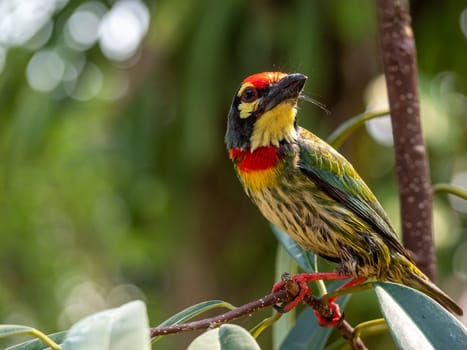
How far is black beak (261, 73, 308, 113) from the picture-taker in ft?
7.83

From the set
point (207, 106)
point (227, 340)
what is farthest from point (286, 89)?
point (207, 106)

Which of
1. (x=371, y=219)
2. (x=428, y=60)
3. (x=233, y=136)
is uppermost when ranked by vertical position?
(x=428, y=60)

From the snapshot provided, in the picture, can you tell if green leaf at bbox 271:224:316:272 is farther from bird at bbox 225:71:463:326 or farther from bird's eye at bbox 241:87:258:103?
bird's eye at bbox 241:87:258:103

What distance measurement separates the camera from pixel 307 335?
2166 millimetres

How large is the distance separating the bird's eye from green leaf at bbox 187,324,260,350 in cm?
109

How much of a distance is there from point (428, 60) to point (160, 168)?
6.36 ft

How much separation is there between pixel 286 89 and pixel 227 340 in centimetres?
108

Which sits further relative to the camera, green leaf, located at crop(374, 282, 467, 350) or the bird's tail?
the bird's tail

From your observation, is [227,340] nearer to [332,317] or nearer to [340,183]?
[332,317]

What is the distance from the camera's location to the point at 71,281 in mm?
12398

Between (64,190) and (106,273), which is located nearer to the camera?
(64,190)

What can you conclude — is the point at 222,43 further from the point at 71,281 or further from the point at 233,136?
the point at 71,281

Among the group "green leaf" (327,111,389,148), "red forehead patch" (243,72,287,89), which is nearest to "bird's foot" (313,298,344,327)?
"green leaf" (327,111,389,148)

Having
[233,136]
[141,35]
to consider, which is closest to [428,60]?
[141,35]
